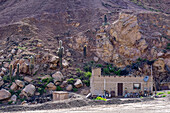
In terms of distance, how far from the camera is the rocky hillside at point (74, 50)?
1150 inches

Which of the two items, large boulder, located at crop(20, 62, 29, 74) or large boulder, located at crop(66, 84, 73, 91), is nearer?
large boulder, located at crop(66, 84, 73, 91)

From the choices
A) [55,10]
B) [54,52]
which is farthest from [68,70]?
[55,10]

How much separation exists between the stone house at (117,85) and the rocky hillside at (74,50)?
2.45 metres

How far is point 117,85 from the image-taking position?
26297 mm

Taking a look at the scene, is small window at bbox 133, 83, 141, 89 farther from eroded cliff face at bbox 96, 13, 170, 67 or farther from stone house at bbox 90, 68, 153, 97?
eroded cliff face at bbox 96, 13, 170, 67

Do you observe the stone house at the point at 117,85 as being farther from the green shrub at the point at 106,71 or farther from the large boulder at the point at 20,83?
the large boulder at the point at 20,83

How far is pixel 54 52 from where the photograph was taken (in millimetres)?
35406

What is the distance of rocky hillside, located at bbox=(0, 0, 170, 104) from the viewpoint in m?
29.2

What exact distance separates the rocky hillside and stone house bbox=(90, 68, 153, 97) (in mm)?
2445

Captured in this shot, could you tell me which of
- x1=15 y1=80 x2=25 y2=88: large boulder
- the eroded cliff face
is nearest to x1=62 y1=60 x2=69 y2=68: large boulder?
the eroded cliff face

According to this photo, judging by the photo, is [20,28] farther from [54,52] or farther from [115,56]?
[115,56]

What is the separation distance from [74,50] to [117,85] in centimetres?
1254

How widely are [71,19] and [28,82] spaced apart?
19923 millimetres

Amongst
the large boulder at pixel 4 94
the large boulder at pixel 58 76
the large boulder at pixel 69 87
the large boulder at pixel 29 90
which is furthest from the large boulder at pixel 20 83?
the large boulder at pixel 69 87
